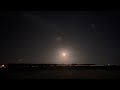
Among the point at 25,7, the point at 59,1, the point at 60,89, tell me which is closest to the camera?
the point at 60,89

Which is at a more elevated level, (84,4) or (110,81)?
(84,4)

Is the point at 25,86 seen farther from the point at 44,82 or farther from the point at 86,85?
the point at 86,85

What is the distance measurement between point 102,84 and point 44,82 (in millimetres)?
867

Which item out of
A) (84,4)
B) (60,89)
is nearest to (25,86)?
(60,89)

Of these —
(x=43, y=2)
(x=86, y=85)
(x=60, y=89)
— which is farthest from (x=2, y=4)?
(x=86, y=85)

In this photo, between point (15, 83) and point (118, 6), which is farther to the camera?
point (118, 6)

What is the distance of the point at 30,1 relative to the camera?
301 centimetres

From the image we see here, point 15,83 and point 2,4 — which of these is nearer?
point 15,83

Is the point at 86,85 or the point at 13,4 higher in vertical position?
the point at 13,4

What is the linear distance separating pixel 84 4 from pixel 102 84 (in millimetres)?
1263

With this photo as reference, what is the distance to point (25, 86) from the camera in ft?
9.29

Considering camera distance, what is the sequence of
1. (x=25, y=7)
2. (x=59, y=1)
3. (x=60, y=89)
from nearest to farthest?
(x=60, y=89)
(x=59, y=1)
(x=25, y=7)

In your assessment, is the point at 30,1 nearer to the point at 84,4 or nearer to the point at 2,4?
the point at 2,4

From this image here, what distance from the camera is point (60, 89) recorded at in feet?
9.10
